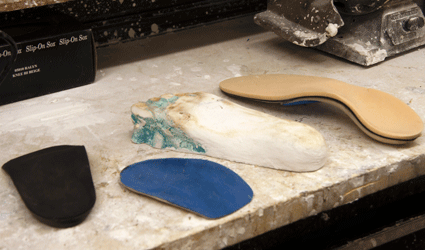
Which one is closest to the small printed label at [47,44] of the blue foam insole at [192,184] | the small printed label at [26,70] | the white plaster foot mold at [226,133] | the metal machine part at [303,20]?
the small printed label at [26,70]

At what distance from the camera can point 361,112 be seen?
0.87m

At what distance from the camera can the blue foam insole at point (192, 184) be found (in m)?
0.69

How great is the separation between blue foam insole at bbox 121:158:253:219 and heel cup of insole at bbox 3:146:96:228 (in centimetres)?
8

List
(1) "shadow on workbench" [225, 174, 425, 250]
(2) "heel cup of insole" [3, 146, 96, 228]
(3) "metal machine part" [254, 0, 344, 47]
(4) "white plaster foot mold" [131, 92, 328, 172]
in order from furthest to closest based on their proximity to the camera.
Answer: (3) "metal machine part" [254, 0, 344, 47] < (1) "shadow on workbench" [225, 174, 425, 250] < (4) "white plaster foot mold" [131, 92, 328, 172] < (2) "heel cup of insole" [3, 146, 96, 228]

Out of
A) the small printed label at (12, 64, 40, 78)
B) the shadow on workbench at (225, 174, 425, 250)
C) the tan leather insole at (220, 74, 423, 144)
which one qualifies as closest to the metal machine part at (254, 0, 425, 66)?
the tan leather insole at (220, 74, 423, 144)

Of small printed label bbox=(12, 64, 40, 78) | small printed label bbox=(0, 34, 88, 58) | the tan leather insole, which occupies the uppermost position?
small printed label bbox=(0, 34, 88, 58)

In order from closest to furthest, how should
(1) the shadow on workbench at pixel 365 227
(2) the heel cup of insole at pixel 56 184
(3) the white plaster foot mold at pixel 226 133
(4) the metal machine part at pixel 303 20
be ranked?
(2) the heel cup of insole at pixel 56 184
(3) the white plaster foot mold at pixel 226 133
(1) the shadow on workbench at pixel 365 227
(4) the metal machine part at pixel 303 20

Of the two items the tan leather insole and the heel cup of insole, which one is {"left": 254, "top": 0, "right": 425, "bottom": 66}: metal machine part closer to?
the tan leather insole

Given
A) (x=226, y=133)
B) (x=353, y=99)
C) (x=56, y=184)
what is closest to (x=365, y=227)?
(x=353, y=99)

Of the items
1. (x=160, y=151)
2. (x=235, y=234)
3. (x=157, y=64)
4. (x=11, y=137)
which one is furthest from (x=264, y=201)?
(x=157, y=64)

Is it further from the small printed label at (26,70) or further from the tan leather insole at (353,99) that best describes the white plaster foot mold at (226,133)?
the small printed label at (26,70)

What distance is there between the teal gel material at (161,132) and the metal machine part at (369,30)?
57 centimetres

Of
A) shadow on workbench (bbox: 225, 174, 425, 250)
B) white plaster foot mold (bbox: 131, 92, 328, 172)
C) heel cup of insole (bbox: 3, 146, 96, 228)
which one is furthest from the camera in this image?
shadow on workbench (bbox: 225, 174, 425, 250)

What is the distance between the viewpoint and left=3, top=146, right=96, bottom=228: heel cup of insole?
65 centimetres
